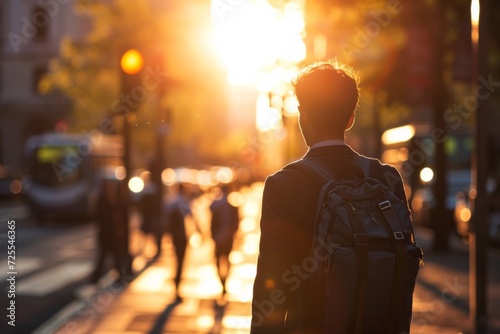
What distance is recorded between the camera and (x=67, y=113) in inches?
2623

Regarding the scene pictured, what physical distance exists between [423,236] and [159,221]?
8.92 metres

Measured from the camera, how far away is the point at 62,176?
1425 inches

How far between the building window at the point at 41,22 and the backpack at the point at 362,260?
57.5 metres

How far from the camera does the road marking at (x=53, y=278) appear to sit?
1534cm

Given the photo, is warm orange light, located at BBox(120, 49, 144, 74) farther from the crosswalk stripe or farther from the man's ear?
the man's ear

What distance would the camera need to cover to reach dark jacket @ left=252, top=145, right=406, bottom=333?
3.32 metres

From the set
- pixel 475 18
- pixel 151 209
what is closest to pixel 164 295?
pixel 475 18

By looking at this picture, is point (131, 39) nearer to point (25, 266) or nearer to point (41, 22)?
point (25, 266)

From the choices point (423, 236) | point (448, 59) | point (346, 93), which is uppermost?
point (448, 59)

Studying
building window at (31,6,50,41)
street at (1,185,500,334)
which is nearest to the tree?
street at (1,185,500,334)

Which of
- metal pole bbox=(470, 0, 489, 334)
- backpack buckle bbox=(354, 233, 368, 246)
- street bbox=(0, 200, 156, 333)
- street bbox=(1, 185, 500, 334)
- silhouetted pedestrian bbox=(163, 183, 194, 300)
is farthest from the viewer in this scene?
silhouetted pedestrian bbox=(163, 183, 194, 300)

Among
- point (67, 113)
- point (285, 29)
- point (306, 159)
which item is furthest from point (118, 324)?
point (67, 113)

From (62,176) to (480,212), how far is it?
28.0 meters

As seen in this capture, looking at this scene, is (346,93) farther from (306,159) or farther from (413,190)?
(413,190)
